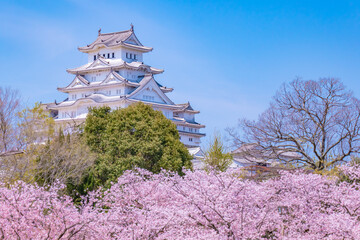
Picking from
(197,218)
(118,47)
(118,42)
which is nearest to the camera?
(197,218)

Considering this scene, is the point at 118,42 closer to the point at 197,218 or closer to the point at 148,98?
the point at 148,98

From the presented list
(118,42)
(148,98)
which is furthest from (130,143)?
(118,42)

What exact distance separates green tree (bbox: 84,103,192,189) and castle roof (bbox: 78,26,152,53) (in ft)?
93.8

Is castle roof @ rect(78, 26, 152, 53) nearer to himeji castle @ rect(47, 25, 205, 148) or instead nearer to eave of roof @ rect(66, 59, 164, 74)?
himeji castle @ rect(47, 25, 205, 148)

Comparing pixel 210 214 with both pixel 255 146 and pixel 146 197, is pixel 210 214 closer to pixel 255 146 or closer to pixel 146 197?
pixel 146 197

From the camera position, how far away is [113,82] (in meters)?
55.2

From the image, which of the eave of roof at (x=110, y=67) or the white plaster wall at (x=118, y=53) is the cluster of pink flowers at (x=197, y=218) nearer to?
the eave of roof at (x=110, y=67)

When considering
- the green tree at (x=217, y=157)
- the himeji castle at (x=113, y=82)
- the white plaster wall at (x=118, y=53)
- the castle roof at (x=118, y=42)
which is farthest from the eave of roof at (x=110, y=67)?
the green tree at (x=217, y=157)

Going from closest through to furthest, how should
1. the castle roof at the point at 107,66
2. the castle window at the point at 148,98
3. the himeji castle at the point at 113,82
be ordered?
1. the himeji castle at the point at 113,82
2. the castle window at the point at 148,98
3. the castle roof at the point at 107,66

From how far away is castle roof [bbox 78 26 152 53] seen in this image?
5761cm

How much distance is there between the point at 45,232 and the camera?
40.7 ft

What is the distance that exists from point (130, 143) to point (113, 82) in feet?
95.1

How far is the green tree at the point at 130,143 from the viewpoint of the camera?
26.3 metres

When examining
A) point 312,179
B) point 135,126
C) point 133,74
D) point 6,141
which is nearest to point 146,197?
point 312,179
